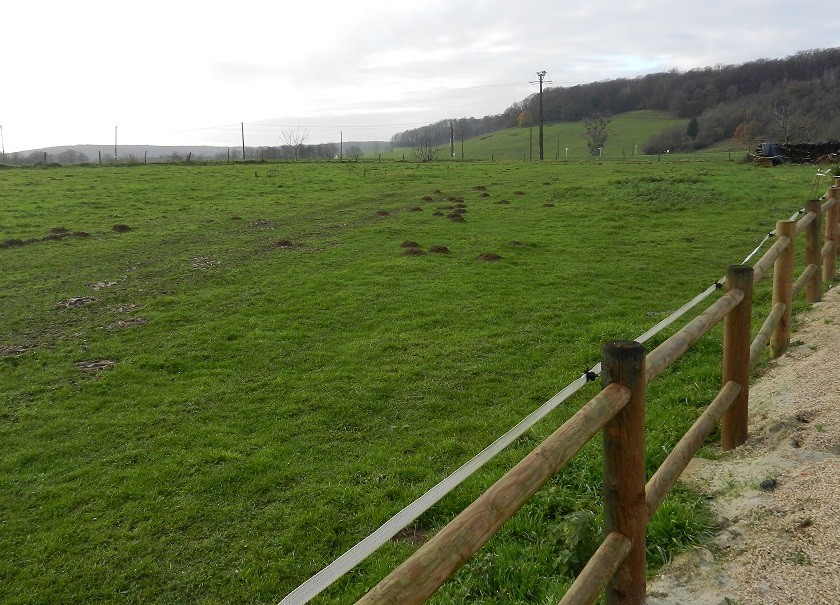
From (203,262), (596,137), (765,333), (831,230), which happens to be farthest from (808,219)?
(596,137)

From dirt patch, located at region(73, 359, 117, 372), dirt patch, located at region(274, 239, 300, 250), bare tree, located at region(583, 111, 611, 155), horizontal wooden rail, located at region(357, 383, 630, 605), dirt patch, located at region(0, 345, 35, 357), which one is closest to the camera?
horizontal wooden rail, located at region(357, 383, 630, 605)

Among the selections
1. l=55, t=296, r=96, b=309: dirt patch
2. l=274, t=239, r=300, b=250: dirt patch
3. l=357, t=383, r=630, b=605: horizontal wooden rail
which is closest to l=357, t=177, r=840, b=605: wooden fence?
l=357, t=383, r=630, b=605: horizontal wooden rail

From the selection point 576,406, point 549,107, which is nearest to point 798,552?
point 576,406

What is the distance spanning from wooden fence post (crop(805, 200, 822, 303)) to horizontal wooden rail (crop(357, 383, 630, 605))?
7174 millimetres

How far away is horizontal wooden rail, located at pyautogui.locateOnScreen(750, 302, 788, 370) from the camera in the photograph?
6.14 m

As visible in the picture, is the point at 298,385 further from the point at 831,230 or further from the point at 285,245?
the point at 285,245

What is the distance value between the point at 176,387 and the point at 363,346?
2.94 meters

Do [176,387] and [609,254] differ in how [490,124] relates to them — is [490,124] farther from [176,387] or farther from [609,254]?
[176,387]

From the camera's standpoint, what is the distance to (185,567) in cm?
527

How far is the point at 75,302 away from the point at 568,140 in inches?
3925

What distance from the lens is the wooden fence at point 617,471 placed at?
2.06 metres

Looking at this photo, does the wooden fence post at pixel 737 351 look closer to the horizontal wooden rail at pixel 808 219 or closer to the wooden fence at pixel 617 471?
the wooden fence at pixel 617 471

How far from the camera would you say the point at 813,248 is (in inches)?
350

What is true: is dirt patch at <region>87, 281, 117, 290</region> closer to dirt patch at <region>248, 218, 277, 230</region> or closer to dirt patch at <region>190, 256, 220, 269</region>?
dirt patch at <region>190, 256, 220, 269</region>
